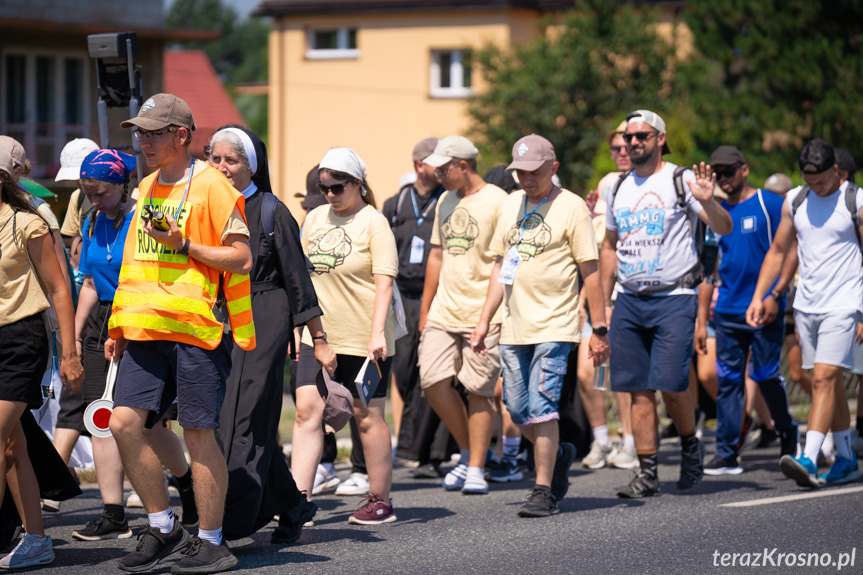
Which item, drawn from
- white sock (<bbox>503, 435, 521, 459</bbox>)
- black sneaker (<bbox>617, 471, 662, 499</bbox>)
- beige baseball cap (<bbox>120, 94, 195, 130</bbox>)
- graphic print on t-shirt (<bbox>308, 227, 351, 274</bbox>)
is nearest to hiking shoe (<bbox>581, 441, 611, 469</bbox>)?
white sock (<bbox>503, 435, 521, 459</bbox>)

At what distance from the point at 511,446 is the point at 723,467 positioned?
157 centimetres

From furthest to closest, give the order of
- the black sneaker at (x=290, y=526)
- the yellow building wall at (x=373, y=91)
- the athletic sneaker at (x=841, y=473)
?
the yellow building wall at (x=373, y=91)
the athletic sneaker at (x=841, y=473)
the black sneaker at (x=290, y=526)

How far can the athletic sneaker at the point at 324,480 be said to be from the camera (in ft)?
28.1

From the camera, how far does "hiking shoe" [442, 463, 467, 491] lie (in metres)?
8.63

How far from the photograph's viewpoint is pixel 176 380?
5.59 m

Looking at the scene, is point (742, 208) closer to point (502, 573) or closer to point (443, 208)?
point (443, 208)

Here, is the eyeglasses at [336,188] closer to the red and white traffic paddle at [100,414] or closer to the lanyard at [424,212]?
the red and white traffic paddle at [100,414]

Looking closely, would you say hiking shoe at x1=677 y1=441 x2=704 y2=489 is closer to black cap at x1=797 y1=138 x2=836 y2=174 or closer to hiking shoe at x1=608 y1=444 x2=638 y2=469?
hiking shoe at x1=608 y1=444 x2=638 y2=469

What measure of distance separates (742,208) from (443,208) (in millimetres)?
2380

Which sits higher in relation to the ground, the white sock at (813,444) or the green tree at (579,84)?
the green tree at (579,84)

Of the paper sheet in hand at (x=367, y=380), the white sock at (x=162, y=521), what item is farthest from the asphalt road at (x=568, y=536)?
the paper sheet in hand at (x=367, y=380)

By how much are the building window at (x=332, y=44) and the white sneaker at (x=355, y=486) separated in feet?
107

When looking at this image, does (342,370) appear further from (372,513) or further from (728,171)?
(728,171)

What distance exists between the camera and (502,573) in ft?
19.2
